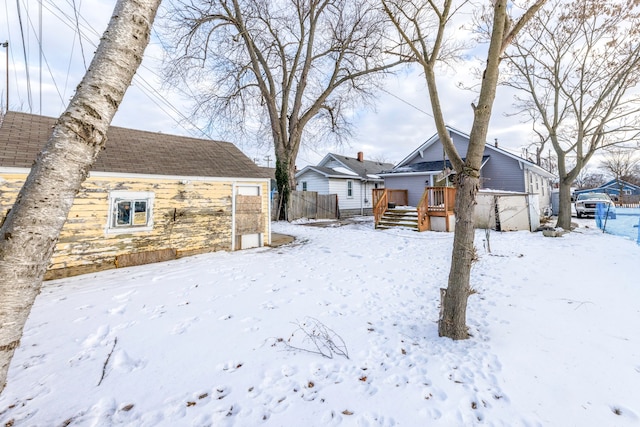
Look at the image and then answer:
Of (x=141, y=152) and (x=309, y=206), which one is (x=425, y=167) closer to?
(x=309, y=206)

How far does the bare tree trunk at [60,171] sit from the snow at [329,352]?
5.59 ft

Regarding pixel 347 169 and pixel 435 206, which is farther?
pixel 347 169

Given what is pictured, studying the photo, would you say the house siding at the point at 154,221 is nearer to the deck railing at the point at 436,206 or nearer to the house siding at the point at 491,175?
the deck railing at the point at 436,206

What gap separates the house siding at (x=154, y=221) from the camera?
612 centimetres

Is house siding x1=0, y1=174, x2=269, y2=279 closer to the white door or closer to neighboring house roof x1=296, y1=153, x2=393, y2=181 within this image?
the white door

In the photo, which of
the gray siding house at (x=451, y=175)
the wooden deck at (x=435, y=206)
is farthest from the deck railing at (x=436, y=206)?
the gray siding house at (x=451, y=175)

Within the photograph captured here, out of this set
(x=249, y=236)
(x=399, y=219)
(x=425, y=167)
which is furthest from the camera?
(x=425, y=167)

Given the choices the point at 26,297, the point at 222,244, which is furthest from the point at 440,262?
the point at 26,297

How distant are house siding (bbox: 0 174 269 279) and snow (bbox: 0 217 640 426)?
85cm

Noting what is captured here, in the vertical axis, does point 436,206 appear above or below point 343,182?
below

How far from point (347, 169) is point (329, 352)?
67.4ft

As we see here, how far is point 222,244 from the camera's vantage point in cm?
867

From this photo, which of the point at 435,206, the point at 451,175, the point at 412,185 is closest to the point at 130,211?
the point at 435,206

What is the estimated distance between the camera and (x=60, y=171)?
1193 mm
